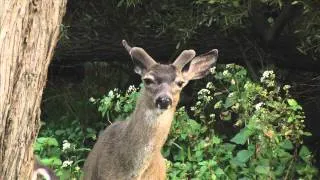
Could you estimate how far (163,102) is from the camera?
6723mm

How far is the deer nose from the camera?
673 centimetres

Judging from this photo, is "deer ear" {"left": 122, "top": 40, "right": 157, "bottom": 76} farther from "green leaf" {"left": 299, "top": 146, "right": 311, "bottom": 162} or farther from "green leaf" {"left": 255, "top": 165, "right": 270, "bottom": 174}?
"green leaf" {"left": 299, "top": 146, "right": 311, "bottom": 162}

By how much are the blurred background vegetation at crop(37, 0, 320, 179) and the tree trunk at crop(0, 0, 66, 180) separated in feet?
11.3

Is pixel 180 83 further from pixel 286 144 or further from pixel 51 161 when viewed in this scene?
pixel 51 161

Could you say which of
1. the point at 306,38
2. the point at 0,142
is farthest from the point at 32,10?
the point at 306,38

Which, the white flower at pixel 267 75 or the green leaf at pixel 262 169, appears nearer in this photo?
the green leaf at pixel 262 169

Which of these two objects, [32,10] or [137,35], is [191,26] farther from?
[32,10]

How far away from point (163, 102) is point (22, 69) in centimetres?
227

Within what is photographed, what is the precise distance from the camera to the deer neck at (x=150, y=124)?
22.5ft

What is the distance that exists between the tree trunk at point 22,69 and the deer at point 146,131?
2.12 meters

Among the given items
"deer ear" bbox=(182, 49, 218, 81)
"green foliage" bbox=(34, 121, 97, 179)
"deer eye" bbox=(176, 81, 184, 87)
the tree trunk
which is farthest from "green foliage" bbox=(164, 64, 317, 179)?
the tree trunk

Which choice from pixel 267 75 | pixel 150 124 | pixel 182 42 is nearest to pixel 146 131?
pixel 150 124

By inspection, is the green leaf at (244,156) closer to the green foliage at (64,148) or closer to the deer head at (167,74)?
the deer head at (167,74)

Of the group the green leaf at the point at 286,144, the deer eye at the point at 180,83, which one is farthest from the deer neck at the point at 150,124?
the green leaf at the point at 286,144
